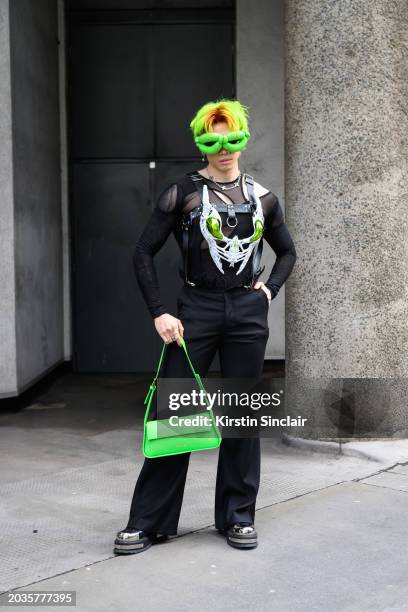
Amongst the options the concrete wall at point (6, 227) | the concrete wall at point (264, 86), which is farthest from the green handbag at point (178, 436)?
the concrete wall at point (264, 86)

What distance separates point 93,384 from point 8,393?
173 centimetres

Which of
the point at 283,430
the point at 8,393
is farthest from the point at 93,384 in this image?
the point at 283,430

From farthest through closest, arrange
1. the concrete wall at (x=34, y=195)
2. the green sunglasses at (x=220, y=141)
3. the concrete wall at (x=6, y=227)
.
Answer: the concrete wall at (x=34, y=195) < the concrete wall at (x=6, y=227) < the green sunglasses at (x=220, y=141)

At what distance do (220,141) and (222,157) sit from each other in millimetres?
89

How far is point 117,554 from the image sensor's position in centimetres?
411

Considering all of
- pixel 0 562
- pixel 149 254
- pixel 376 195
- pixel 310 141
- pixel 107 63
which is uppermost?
pixel 107 63

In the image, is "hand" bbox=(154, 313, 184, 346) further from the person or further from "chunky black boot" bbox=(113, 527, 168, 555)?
"chunky black boot" bbox=(113, 527, 168, 555)

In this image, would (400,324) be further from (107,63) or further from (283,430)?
(107,63)

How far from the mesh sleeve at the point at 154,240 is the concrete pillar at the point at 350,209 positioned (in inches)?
81.3

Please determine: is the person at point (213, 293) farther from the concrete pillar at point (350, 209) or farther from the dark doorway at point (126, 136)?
the dark doorway at point (126, 136)

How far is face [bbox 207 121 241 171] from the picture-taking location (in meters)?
4.03

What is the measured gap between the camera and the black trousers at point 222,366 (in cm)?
412

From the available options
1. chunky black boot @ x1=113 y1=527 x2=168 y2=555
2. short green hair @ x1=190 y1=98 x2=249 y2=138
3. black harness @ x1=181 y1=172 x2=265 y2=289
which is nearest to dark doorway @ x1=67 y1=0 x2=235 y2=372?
black harness @ x1=181 y1=172 x2=265 y2=289

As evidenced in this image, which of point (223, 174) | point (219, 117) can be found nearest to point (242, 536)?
point (223, 174)
